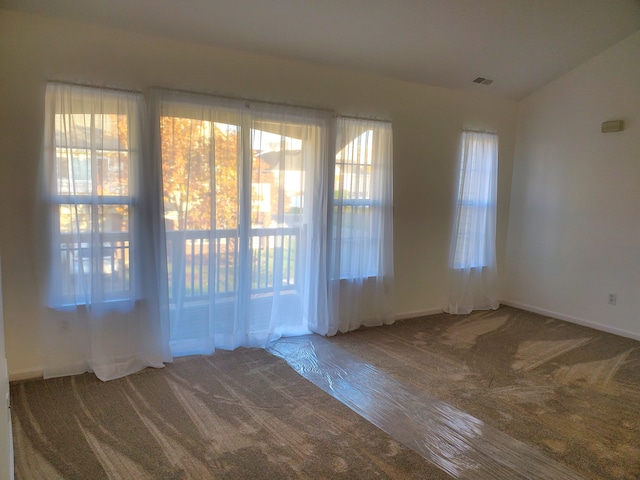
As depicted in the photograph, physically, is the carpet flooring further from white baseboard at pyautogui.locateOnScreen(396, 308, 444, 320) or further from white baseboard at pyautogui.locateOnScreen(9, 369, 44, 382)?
white baseboard at pyautogui.locateOnScreen(396, 308, 444, 320)

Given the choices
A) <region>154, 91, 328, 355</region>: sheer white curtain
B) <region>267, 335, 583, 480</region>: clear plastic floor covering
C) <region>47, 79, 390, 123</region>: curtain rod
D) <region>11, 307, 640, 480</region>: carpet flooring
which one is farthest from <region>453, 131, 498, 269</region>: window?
<region>267, 335, 583, 480</region>: clear plastic floor covering

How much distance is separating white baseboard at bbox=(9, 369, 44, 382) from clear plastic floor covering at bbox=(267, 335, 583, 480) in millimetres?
1746

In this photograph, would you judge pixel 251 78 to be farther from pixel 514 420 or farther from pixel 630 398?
pixel 630 398

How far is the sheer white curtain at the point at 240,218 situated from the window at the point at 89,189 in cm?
30

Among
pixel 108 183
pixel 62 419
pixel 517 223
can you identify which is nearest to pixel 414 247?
pixel 517 223

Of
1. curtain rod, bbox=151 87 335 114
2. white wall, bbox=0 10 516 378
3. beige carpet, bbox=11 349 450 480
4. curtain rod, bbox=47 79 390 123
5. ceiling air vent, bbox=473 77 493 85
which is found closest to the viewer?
beige carpet, bbox=11 349 450 480

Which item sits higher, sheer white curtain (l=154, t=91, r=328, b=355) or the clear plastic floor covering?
sheer white curtain (l=154, t=91, r=328, b=355)

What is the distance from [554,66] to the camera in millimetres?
4461

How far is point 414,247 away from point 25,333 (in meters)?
3.65

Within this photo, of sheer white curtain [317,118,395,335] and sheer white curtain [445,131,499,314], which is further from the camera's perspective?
sheer white curtain [445,131,499,314]

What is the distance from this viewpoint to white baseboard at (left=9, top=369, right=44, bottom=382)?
2914 millimetres

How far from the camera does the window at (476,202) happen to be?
4816 mm

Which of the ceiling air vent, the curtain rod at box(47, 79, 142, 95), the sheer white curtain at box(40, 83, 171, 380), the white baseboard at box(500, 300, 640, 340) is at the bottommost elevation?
the white baseboard at box(500, 300, 640, 340)

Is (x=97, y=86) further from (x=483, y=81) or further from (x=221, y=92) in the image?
(x=483, y=81)
